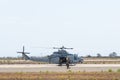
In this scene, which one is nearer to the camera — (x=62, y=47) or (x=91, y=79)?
(x=91, y=79)

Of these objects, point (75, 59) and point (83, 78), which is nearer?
point (83, 78)

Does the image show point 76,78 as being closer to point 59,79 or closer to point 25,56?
point 59,79

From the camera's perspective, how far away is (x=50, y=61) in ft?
218

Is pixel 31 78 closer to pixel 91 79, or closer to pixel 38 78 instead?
pixel 38 78

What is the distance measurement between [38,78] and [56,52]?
35.9 m

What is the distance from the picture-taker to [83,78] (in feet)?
98.4

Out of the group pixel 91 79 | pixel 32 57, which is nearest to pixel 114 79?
pixel 91 79

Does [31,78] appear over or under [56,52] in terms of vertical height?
under

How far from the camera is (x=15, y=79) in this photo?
2930 centimetres

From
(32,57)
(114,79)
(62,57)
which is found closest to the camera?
(114,79)

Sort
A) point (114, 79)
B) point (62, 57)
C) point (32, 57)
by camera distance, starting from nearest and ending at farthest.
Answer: point (114, 79) → point (62, 57) → point (32, 57)

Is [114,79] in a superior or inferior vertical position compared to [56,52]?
inferior

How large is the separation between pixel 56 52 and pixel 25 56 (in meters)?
14.0

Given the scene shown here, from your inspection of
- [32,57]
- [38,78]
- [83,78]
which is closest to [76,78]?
[83,78]
